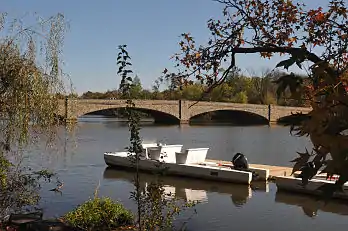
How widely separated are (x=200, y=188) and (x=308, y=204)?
4032 mm

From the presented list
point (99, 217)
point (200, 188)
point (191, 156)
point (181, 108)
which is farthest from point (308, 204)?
point (181, 108)

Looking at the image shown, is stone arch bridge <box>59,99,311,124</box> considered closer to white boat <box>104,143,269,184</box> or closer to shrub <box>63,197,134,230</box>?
white boat <box>104,143,269,184</box>

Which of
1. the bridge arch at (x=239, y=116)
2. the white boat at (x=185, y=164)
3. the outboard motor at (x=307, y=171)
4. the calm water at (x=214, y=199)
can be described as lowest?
the calm water at (x=214, y=199)

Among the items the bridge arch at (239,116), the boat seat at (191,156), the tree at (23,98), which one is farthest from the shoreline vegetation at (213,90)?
the bridge arch at (239,116)

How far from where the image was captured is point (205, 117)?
73.5m

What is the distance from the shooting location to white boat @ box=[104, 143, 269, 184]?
1784cm

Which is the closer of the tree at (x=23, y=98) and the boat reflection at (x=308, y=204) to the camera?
the tree at (x=23, y=98)

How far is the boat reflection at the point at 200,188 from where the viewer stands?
1573 centimetres

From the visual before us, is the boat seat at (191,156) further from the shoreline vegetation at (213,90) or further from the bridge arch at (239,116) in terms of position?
the bridge arch at (239,116)

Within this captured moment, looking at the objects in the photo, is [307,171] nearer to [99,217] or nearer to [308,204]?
[99,217]

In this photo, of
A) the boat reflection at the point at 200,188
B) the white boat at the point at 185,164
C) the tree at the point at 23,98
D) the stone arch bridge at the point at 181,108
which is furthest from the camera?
the stone arch bridge at the point at 181,108

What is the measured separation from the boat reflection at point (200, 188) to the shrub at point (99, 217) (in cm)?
572

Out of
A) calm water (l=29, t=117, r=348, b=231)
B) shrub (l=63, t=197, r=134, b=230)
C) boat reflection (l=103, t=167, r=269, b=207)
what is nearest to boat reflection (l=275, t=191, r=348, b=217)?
calm water (l=29, t=117, r=348, b=231)

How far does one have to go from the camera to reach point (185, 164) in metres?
19.3
